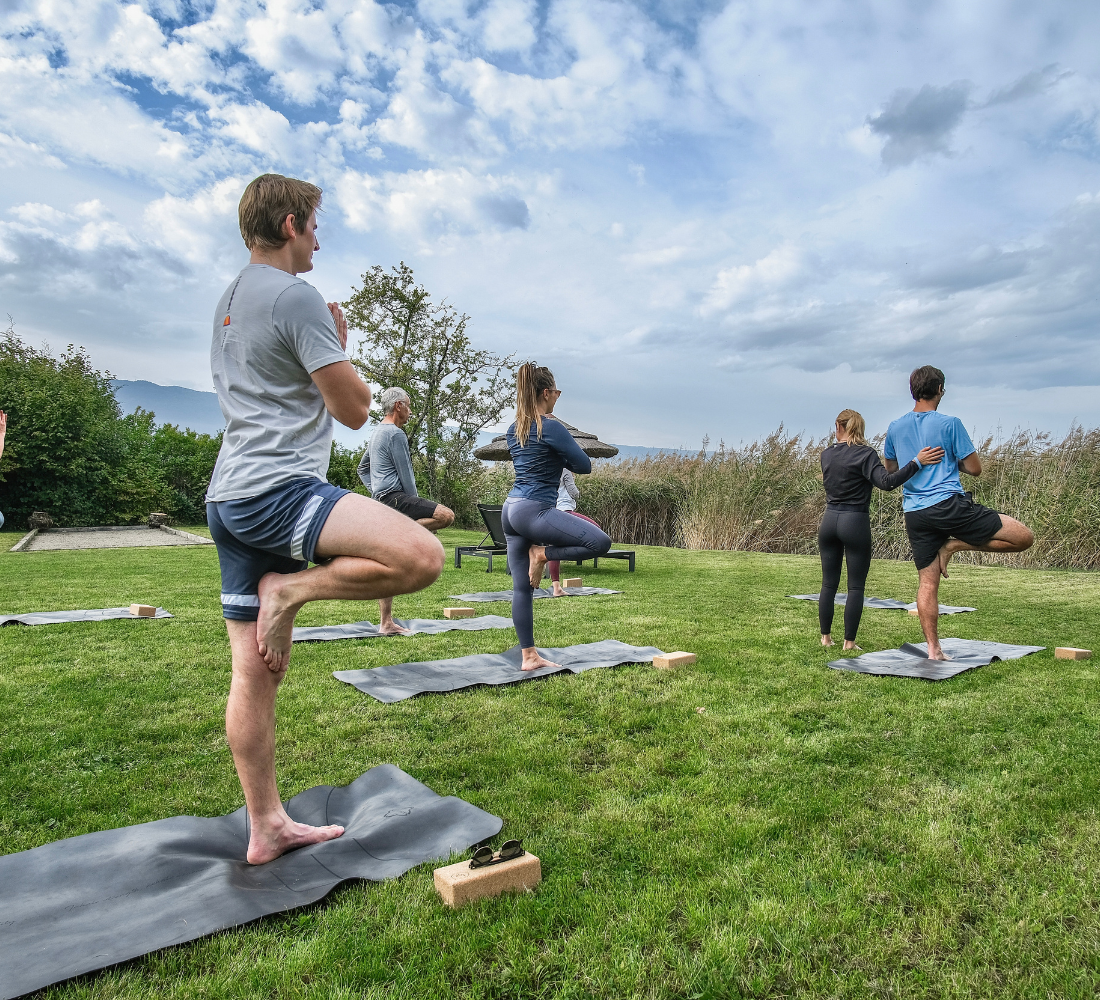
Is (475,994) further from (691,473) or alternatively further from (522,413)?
(691,473)

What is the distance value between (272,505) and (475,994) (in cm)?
122

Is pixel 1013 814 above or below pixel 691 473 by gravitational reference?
below

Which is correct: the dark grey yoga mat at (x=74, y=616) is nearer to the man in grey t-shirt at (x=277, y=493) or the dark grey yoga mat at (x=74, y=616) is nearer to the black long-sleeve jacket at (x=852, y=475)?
the man in grey t-shirt at (x=277, y=493)

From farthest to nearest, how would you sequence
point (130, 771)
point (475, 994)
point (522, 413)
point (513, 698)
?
point (522, 413)
point (513, 698)
point (130, 771)
point (475, 994)

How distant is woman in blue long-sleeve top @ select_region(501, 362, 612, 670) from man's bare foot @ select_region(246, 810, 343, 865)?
7.09 ft

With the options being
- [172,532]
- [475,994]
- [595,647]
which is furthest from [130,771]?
[172,532]

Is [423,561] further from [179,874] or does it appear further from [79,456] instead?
[79,456]

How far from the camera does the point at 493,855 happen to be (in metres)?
1.94

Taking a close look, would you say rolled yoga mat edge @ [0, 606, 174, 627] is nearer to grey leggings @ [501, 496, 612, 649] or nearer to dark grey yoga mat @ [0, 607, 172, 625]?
dark grey yoga mat @ [0, 607, 172, 625]

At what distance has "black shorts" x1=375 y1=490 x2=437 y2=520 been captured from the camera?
5141 millimetres

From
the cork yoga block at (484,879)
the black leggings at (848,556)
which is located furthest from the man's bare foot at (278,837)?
the black leggings at (848,556)

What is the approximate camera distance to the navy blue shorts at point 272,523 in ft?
6.17

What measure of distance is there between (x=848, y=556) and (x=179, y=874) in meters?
4.49

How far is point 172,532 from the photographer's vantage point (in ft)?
57.2
